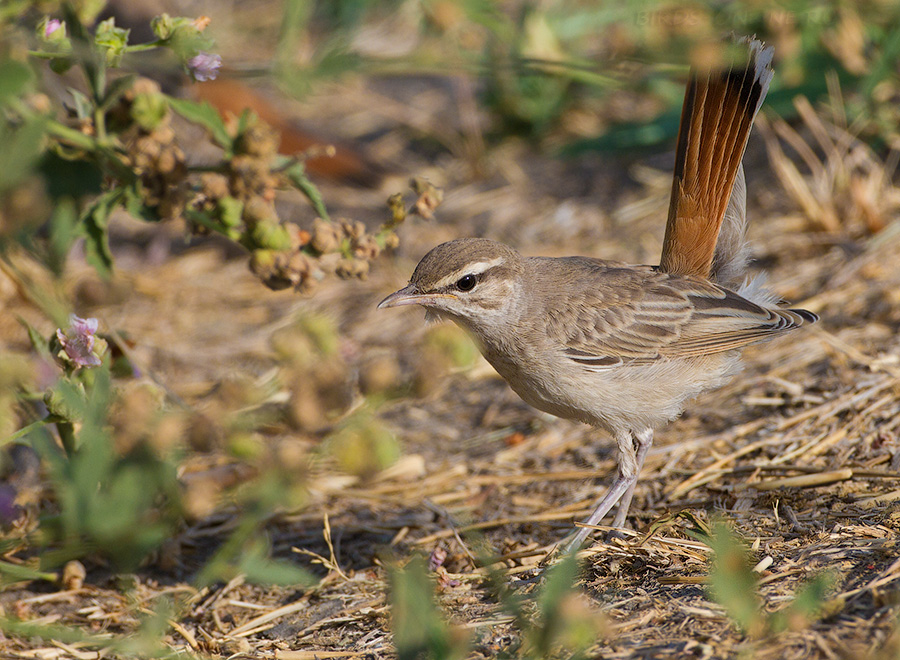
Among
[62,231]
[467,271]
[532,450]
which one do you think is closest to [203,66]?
[62,231]

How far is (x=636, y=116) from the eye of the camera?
285 inches

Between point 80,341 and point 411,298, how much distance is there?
133 centimetres

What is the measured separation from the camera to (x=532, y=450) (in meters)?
4.70

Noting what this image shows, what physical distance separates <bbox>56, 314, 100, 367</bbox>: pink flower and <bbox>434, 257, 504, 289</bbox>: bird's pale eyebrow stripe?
1.40 metres

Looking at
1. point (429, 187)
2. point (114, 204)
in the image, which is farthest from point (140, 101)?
point (429, 187)

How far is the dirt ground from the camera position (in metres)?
2.90

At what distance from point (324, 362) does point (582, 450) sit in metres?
1.45

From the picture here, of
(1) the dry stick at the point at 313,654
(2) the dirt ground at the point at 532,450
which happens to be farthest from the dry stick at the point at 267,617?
(1) the dry stick at the point at 313,654

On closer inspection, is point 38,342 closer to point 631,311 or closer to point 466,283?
point 466,283

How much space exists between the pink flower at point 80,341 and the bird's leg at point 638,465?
2125 millimetres

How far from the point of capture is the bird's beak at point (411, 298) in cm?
379

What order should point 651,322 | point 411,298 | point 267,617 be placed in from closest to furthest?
point 267,617
point 411,298
point 651,322

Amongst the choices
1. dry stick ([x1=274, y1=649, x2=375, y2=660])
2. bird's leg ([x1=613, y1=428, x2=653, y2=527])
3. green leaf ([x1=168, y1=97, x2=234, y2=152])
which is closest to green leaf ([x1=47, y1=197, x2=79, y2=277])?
green leaf ([x1=168, y1=97, x2=234, y2=152])

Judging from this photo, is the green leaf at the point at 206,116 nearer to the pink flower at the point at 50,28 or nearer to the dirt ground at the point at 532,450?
the pink flower at the point at 50,28
